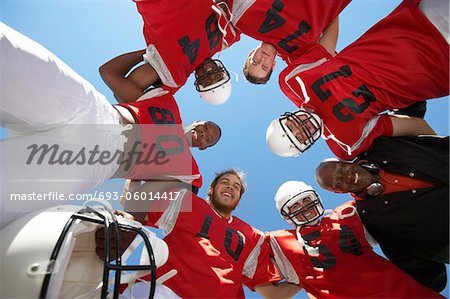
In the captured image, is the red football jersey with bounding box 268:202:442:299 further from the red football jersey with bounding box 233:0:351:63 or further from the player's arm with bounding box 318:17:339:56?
the red football jersey with bounding box 233:0:351:63

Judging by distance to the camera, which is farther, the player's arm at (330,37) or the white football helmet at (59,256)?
the player's arm at (330,37)

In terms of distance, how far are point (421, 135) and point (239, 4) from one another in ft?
5.58

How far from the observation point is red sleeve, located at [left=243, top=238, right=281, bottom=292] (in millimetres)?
3062

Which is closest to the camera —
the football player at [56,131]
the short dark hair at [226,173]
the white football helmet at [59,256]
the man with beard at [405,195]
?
the white football helmet at [59,256]

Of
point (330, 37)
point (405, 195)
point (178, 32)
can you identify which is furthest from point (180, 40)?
point (405, 195)

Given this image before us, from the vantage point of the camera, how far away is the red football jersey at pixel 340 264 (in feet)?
9.10

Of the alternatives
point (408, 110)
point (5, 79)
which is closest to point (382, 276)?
point (408, 110)

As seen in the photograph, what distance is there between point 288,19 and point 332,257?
1.96 m

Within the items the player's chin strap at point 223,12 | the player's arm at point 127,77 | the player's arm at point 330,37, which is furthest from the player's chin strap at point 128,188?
the player's arm at point 330,37

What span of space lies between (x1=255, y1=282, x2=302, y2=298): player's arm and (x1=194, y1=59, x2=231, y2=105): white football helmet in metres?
1.72

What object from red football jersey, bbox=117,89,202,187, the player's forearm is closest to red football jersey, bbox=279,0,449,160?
red football jersey, bbox=117,89,202,187

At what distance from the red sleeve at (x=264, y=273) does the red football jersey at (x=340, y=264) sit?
0.25ft

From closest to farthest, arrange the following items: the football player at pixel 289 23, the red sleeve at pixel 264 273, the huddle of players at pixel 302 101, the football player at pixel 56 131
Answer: the football player at pixel 56 131 < the huddle of players at pixel 302 101 < the football player at pixel 289 23 < the red sleeve at pixel 264 273

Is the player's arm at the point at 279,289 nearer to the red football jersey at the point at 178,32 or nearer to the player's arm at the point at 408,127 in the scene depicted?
the player's arm at the point at 408,127
